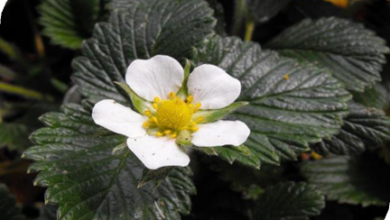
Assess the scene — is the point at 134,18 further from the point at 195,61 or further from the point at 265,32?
the point at 265,32

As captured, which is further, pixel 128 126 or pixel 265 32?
pixel 265 32

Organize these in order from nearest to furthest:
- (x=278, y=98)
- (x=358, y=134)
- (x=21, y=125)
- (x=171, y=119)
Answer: (x=171, y=119) < (x=278, y=98) < (x=358, y=134) < (x=21, y=125)

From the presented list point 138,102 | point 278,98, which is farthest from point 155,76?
point 278,98

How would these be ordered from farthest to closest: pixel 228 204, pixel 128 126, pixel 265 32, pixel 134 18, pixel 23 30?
pixel 23 30 < pixel 265 32 < pixel 228 204 < pixel 134 18 < pixel 128 126

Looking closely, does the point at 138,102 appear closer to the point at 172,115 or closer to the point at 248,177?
the point at 172,115

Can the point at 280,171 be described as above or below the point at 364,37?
below

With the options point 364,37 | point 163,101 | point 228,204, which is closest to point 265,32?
point 364,37
